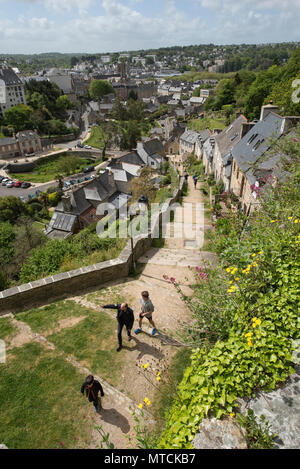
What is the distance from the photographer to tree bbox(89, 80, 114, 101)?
120812 millimetres

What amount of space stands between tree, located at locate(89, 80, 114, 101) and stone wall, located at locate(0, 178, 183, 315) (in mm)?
127984

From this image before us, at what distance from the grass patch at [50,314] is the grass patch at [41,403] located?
84cm

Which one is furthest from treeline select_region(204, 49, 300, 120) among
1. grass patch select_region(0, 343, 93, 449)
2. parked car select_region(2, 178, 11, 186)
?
parked car select_region(2, 178, 11, 186)

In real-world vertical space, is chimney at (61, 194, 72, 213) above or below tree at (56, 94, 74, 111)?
below

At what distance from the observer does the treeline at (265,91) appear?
36.5m

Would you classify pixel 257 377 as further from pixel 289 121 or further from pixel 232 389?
pixel 289 121

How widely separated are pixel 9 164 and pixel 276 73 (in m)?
58.8

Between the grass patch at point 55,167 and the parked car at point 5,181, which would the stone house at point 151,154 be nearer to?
the grass patch at point 55,167

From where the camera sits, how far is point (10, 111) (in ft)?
256

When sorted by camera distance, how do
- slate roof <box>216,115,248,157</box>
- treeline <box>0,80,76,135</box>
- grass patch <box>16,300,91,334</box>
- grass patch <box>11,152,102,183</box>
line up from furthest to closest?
treeline <box>0,80,76,135</box>
grass patch <box>11,152,102,183</box>
slate roof <box>216,115,248,157</box>
grass patch <box>16,300,91,334</box>

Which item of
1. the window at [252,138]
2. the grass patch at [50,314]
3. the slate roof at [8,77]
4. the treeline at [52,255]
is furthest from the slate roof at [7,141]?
the grass patch at [50,314]

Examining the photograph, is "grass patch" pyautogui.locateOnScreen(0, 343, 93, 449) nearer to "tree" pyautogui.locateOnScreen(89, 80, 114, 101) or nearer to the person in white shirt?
the person in white shirt

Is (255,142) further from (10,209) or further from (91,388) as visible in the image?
(10,209)

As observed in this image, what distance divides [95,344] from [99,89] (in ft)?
438
